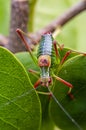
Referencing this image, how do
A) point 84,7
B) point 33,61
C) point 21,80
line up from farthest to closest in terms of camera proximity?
point 84,7 → point 33,61 → point 21,80

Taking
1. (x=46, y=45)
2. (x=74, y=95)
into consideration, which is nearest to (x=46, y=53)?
(x=46, y=45)

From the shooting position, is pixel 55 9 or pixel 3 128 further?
pixel 55 9

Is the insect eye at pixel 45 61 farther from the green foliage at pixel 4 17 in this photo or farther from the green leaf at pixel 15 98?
→ the green foliage at pixel 4 17

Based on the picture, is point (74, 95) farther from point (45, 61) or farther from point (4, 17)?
point (4, 17)

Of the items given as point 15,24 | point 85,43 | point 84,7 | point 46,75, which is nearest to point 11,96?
point 46,75

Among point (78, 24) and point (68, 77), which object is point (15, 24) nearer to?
point (68, 77)

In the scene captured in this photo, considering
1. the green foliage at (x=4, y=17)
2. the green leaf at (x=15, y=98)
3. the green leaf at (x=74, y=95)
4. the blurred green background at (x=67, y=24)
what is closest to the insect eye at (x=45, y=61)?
the green leaf at (x=74, y=95)

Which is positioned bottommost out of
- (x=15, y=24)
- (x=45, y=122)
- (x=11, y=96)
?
(x=45, y=122)

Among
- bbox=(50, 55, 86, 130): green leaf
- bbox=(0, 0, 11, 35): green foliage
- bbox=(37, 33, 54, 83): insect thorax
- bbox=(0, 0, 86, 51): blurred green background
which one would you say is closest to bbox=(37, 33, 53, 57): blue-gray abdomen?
bbox=(37, 33, 54, 83): insect thorax
